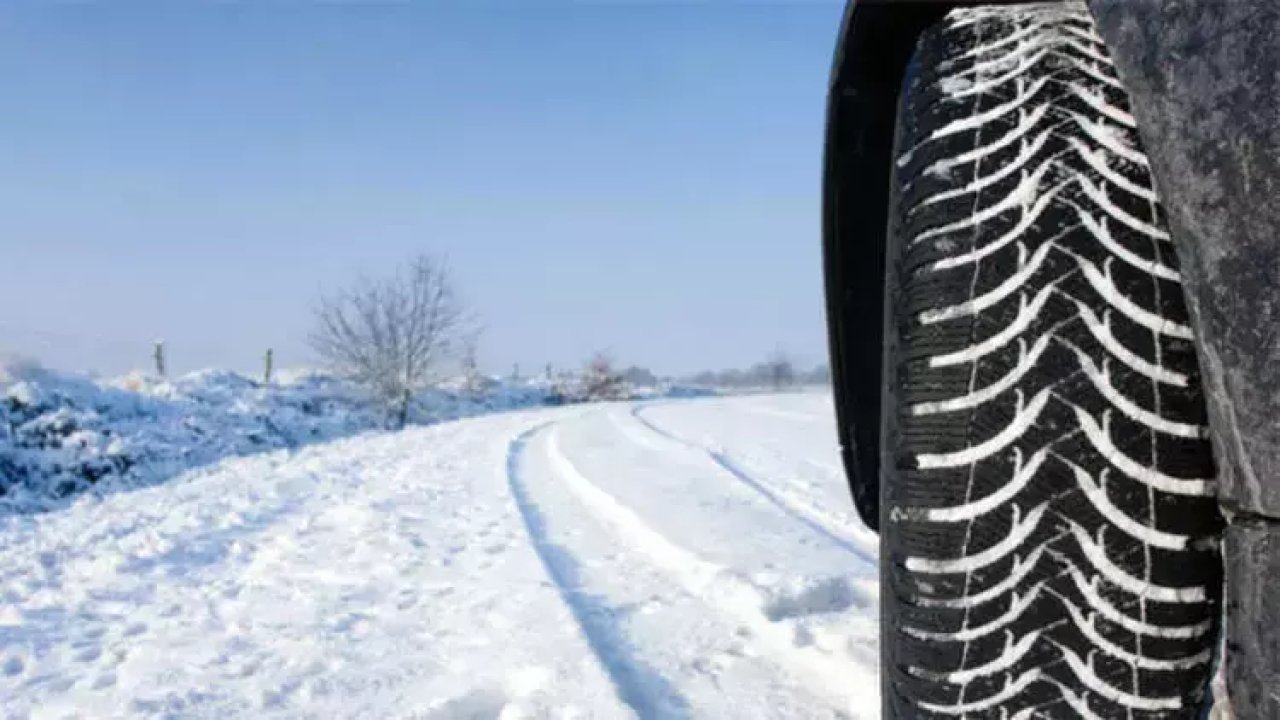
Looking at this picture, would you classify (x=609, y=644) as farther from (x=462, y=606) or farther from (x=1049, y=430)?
(x=1049, y=430)

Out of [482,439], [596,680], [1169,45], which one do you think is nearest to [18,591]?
[596,680]

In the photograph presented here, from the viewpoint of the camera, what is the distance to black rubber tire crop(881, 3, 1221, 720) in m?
0.70

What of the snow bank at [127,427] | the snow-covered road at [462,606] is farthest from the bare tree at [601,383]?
the snow-covered road at [462,606]

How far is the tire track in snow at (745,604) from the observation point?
65.4 inches

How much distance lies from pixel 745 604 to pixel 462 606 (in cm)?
84

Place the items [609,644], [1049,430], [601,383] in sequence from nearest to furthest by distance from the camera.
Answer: [1049,430], [609,644], [601,383]

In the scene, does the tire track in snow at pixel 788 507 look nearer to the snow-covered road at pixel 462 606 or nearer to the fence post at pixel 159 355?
the snow-covered road at pixel 462 606

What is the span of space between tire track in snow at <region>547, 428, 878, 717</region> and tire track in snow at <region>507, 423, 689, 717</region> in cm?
28

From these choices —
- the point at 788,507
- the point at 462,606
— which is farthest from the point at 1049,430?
the point at 788,507

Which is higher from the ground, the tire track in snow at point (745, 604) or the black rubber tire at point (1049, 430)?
the black rubber tire at point (1049, 430)

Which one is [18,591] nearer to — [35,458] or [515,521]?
[515,521]

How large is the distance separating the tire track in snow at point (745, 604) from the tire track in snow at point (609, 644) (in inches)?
11.2

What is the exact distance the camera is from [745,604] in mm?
2203

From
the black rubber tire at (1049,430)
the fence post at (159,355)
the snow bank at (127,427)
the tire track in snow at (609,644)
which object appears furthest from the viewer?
the fence post at (159,355)
